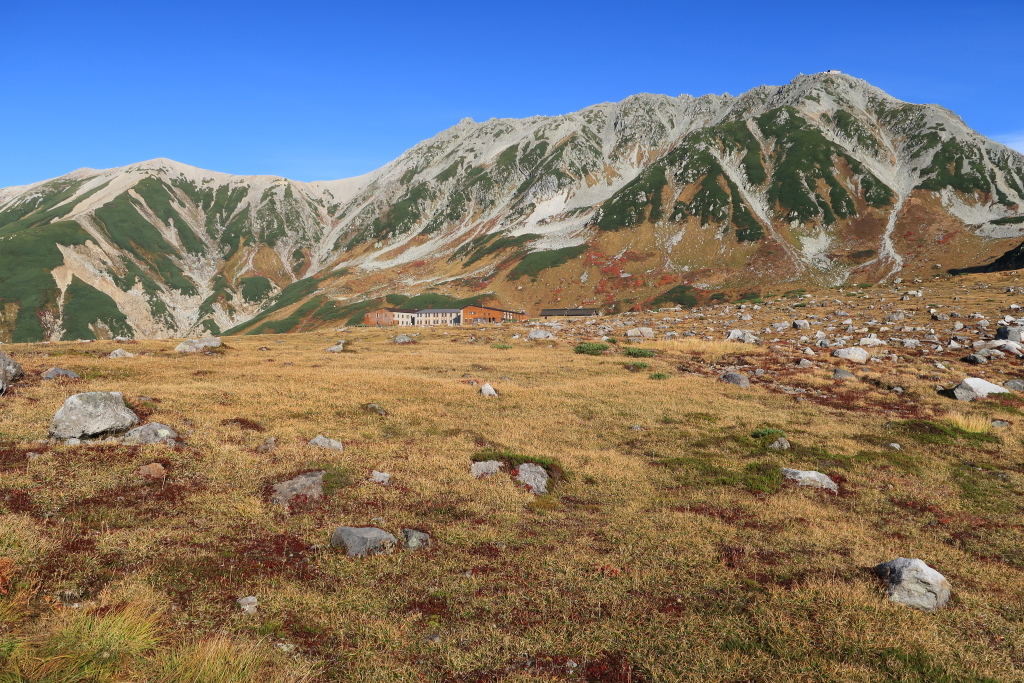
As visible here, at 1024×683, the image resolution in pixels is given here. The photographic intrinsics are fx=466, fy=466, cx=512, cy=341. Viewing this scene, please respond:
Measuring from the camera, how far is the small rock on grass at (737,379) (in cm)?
3200

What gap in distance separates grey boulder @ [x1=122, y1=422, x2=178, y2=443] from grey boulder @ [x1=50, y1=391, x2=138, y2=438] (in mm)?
550

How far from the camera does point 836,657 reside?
26.5ft

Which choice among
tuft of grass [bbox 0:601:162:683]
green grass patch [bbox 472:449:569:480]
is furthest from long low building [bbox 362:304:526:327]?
tuft of grass [bbox 0:601:162:683]

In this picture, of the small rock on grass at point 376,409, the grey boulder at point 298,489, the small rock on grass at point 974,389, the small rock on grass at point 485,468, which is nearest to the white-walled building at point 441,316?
the small rock on grass at point 376,409

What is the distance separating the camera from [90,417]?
16.1 metres

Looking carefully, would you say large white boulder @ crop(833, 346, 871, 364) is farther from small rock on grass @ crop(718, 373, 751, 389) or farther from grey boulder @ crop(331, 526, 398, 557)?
grey boulder @ crop(331, 526, 398, 557)

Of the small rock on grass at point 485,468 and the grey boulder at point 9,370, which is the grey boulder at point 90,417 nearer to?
the grey boulder at point 9,370

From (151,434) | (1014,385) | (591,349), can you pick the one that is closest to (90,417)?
(151,434)

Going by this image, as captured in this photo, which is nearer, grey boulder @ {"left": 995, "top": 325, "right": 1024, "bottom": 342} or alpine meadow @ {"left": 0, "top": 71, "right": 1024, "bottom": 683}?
alpine meadow @ {"left": 0, "top": 71, "right": 1024, "bottom": 683}

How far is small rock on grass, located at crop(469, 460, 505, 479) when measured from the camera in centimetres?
1686

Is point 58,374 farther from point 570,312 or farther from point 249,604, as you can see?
point 570,312

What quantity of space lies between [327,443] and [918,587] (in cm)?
1762

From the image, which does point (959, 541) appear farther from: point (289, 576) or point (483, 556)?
point (289, 576)

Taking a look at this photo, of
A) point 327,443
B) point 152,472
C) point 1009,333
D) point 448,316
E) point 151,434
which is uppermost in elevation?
point 151,434
